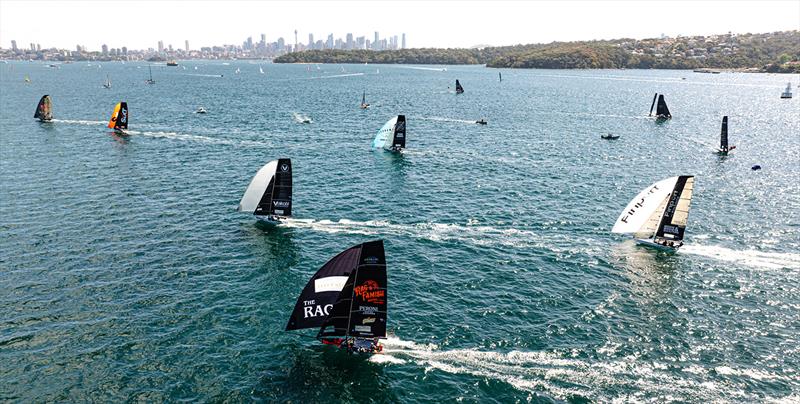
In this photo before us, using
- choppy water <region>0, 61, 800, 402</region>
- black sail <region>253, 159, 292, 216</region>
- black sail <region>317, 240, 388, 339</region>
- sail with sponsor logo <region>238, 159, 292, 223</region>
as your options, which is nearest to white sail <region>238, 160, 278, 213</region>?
sail with sponsor logo <region>238, 159, 292, 223</region>

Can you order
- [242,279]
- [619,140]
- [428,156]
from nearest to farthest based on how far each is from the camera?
[242,279], [428,156], [619,140]

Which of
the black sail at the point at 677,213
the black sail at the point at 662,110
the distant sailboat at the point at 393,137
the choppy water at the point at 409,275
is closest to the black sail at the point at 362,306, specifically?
the choppy water at the point at 409,275

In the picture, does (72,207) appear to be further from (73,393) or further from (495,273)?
(495,273)

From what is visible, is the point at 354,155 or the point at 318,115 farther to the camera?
the point at 318,115

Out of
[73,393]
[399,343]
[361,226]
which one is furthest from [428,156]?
[73,393]

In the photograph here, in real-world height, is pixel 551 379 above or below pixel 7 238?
below

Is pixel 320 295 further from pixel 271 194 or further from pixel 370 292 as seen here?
pixel 271 194

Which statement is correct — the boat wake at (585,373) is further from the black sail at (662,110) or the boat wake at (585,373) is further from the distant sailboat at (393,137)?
the black sail at (662,110)
